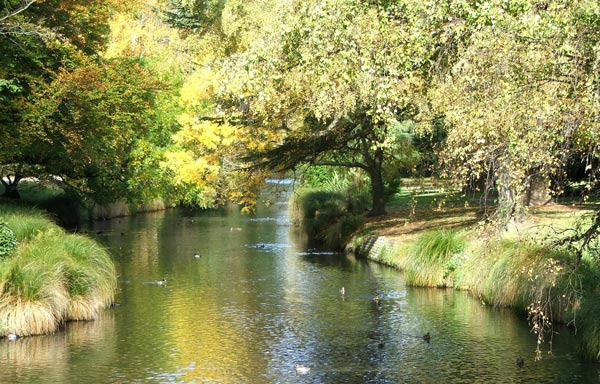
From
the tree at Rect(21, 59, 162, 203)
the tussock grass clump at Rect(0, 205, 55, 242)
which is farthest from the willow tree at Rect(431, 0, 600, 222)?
the tree at Rect(21, 59, 162, 203)

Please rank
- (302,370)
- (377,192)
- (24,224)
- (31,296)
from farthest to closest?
1. (377,192)
2. (24,224)
3. (31,296)
4. (302,370)

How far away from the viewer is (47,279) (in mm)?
18719

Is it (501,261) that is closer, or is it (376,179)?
(501,261)

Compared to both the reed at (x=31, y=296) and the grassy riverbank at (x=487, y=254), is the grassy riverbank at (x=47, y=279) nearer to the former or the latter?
the reed at (x=31, y=296)

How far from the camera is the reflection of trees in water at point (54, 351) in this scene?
15.5 metres

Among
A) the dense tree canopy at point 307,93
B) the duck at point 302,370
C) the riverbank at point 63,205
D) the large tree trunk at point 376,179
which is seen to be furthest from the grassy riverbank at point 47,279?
the riverbank at point 63,205

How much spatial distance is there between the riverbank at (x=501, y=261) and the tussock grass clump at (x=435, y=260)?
28 millimetres

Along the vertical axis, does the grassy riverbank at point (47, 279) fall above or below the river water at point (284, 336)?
above

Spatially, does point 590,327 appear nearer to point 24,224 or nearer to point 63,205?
point 24,224

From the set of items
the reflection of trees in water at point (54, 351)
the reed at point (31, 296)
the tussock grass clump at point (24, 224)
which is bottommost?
the reflection of trees in water at point (54, 351)

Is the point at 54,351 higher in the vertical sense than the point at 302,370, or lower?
higher

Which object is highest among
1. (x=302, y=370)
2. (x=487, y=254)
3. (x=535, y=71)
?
(x=535, y=71)

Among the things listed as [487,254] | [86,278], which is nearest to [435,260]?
[487,254]

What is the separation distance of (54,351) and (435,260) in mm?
11699
